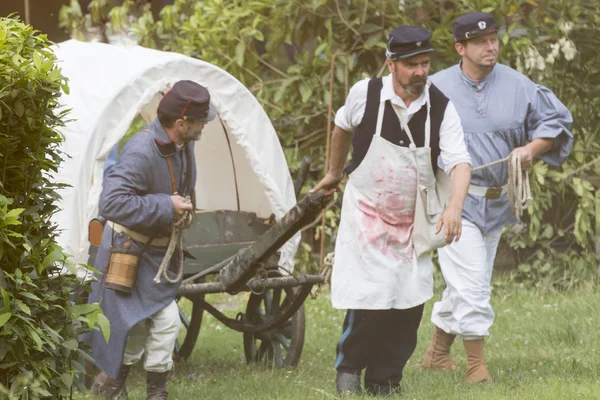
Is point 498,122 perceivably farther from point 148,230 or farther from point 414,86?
point 148,230

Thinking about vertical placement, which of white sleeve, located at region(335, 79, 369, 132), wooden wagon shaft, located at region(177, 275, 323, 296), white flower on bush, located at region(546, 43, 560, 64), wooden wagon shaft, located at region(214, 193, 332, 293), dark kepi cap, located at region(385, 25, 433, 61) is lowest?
wooden wagon shaft, located at region(177, 275, 323, 296)

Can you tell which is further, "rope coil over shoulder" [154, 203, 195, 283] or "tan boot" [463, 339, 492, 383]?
"tan boot" [463, 339, 492, 383]

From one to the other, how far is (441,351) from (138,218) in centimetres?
227

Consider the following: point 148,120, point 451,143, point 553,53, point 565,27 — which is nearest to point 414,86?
point 451,143

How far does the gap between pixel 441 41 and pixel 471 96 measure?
3.15 meters

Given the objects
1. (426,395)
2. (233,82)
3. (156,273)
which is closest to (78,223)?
(156,273)

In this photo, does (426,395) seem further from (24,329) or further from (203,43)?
(203,43)

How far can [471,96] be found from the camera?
7016 millimetres

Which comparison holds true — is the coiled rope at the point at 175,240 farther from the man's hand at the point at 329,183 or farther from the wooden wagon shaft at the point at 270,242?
the man's hand at the point at 329,183

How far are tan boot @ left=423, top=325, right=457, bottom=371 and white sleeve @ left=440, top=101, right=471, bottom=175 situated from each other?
1615 millimetres

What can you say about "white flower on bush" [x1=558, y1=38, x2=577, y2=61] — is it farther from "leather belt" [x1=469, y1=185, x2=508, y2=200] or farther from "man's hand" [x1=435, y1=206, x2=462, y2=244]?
"man's hand" [x1=435, y1=206, x2=462, y2=244]

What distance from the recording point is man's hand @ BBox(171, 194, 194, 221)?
605 centimetres

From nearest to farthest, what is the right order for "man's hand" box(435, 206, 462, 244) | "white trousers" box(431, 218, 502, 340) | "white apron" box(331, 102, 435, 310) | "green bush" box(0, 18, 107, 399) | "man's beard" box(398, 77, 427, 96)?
"green bush" box(0, 18, 107, 399)
"man's hand" box(435, 206, 462, 244)
"man's beard" box(398, 77, 427, 96)
"white apron" box(331, 102, 435, 310)
"white trousers" box(431, 218, 502, 340)

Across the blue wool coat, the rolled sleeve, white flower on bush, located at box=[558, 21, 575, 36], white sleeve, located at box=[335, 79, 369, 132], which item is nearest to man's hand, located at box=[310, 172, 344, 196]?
white sleeve, located at box=[335, 79, 369, 132]
